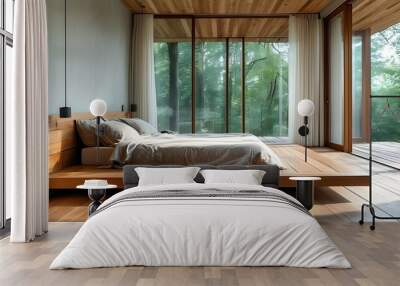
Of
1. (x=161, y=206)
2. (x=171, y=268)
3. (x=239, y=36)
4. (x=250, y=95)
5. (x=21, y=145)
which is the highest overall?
(x=239, y=36)

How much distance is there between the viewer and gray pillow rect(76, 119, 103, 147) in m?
6.87

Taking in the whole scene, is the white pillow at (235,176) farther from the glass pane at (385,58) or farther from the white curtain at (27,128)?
the glass pane at (385,58)

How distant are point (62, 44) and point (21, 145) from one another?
2.50 metres

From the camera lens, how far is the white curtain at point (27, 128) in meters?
4.31

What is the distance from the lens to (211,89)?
11.7 metres

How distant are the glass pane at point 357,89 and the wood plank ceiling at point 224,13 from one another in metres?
0.95

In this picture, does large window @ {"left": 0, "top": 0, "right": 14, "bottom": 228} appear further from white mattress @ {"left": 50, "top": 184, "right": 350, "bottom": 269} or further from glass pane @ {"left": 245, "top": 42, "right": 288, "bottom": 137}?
glass pane @ {"left": 245, "top": 42, "right": 288, "bottom": 137}

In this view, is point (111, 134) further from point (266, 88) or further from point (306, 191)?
point (266, 88)

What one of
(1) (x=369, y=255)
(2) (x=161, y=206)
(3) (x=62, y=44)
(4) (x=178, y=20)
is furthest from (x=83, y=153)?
(4) (x=178, y=20)

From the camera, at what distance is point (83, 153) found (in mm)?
6902

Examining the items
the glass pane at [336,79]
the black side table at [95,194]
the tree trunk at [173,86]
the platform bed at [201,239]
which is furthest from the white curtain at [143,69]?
the platform bed at [201,239]

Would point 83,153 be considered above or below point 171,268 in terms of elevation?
above

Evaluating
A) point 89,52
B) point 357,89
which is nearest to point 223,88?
point 357,89

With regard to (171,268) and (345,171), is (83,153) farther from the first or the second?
(171,268)
